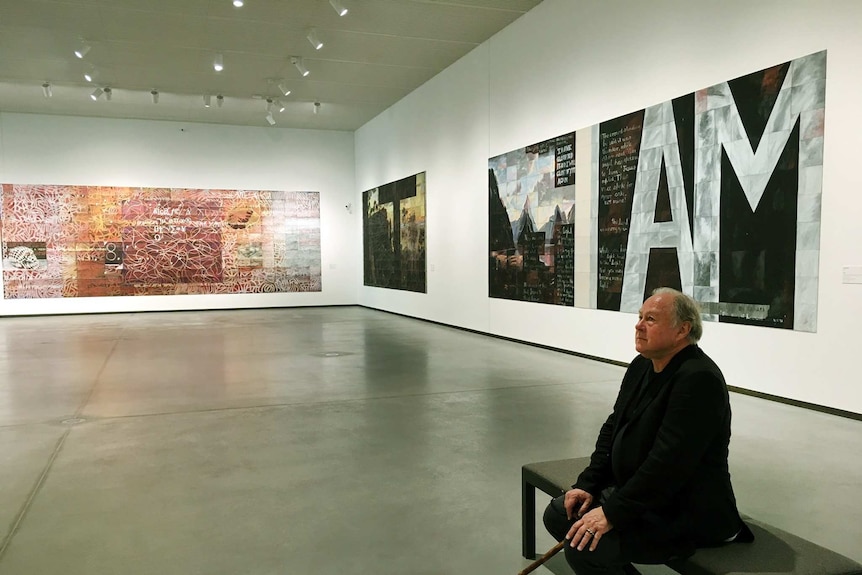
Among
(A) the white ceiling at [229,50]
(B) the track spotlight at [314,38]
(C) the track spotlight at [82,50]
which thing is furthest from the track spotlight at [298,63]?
(C) the track spotlight at [82,50]

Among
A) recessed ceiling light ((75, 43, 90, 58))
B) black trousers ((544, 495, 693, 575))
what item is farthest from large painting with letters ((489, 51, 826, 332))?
recessed ceiling light ((75, 43, 90, 58))

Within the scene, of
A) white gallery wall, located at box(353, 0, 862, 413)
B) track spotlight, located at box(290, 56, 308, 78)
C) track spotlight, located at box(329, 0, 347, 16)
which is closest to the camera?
white gallery wall, located at box(353, 0, 862, 413)

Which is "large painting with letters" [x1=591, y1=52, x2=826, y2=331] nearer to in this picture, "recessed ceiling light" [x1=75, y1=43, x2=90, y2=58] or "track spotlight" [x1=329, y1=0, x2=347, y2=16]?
"track spotlight" [x1=329, y1=0, x2=347, y2=16]

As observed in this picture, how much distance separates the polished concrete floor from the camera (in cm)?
278

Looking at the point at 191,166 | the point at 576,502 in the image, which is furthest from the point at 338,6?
the point at 191,166

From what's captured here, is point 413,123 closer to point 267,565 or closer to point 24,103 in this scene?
point 24,103

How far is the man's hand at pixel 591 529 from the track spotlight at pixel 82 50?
35.5 feet

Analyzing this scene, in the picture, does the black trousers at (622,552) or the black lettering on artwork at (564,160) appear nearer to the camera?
the black trousers at (622,552)

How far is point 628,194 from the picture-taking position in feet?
23.1

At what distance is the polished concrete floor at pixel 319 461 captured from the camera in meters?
2.78

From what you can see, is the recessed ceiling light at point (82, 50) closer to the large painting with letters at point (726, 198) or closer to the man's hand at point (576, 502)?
the large painting with letters at point (726, 198)

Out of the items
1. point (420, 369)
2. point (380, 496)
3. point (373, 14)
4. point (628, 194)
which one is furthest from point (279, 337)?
point (380, 496)

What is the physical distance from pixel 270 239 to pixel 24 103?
20.0ft

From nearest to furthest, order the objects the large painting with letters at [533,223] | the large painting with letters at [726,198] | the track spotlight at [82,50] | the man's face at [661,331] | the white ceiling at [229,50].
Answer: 1. the man's face at [661,331]
2. the large painting with letters at [726,198]
3. the large painting with letters at [533,223]
4. the white ceiling at [229,50]
5. the track spotlight at [82,50]
